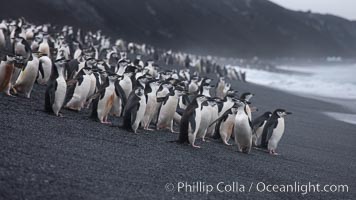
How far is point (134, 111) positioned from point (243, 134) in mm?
1952

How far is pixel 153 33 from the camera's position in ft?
211

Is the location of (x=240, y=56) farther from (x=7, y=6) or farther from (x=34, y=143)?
(x=34, y=143)

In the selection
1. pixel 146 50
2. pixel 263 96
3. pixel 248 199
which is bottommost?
pixel 248 199

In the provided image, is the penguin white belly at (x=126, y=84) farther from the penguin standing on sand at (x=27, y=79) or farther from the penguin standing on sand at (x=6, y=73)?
the penguin standing on sand at (x=6, y=73)

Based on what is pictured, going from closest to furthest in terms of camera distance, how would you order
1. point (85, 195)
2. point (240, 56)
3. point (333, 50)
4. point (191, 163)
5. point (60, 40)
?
point (85, 195) → point (191, 163) → point (60, 40) → point (240, 56) → point (333, 50)

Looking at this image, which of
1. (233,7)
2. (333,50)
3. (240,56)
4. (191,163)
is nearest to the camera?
(191,163)

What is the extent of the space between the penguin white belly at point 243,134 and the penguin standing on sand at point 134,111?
1687 millimetres

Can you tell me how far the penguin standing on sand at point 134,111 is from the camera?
31.3 feet

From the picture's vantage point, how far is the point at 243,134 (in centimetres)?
984

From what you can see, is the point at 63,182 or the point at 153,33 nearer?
the point at 63,182

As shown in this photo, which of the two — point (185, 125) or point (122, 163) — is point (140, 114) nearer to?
point (185, 125)

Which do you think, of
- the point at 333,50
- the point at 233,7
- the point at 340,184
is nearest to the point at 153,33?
the point at 233,7

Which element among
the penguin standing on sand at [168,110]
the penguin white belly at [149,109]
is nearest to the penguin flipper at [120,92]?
the penguin white belly at [149,109]

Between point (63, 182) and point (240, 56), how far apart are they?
7719cm
